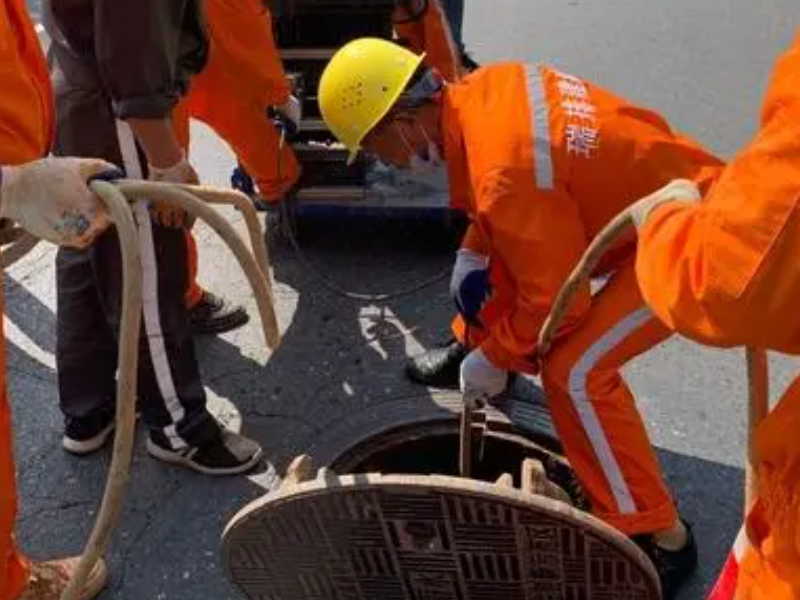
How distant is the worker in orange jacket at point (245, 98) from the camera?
12.4 feet

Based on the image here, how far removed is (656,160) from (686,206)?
95 cm

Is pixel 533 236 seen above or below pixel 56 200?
below

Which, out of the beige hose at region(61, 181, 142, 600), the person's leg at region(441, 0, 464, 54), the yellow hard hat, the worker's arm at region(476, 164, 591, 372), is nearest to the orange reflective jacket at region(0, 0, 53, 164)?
the beige hose at region(61, 181, 142, 600)

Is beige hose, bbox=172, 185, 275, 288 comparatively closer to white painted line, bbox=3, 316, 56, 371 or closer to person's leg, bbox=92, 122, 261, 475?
person's leg, bbox=92, 122, 261, 475

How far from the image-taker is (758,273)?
1.51m

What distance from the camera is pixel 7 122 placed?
2023mm

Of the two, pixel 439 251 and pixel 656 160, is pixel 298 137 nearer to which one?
pixel 439 251

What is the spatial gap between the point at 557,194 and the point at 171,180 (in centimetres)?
99

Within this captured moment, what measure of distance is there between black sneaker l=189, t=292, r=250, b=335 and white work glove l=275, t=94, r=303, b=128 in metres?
0.75

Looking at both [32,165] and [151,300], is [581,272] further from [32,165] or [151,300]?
[151,300]

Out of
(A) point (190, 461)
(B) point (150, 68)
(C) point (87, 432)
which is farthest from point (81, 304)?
(B) point (150, 68)

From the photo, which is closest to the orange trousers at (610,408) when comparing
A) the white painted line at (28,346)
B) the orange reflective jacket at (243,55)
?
the orange reflective jacket at (243,55)

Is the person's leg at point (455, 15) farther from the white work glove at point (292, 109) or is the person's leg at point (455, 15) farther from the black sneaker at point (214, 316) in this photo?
the black sneaker at point (214, 316)

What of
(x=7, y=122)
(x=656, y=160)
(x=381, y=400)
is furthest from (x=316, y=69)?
(x=7, y=122)
